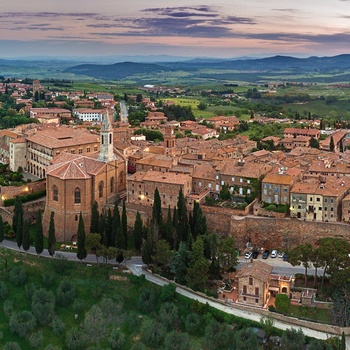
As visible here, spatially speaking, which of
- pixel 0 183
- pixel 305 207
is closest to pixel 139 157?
pixel 0 183

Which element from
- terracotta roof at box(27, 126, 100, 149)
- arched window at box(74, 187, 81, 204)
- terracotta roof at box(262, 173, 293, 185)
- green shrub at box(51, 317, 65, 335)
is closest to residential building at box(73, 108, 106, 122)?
terracotta roof at box(27, 126, 100, 149)

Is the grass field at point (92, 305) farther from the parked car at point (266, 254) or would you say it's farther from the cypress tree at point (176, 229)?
the parked car at point (266, 254)

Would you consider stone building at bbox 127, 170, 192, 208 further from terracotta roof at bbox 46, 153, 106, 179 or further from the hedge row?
the hedge row

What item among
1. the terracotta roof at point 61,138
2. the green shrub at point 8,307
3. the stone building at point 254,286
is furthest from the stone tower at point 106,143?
the stone building at point 254,286

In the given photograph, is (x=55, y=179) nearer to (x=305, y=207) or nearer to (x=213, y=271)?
(x=213, y=271)

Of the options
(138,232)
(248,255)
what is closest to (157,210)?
(138,232)
